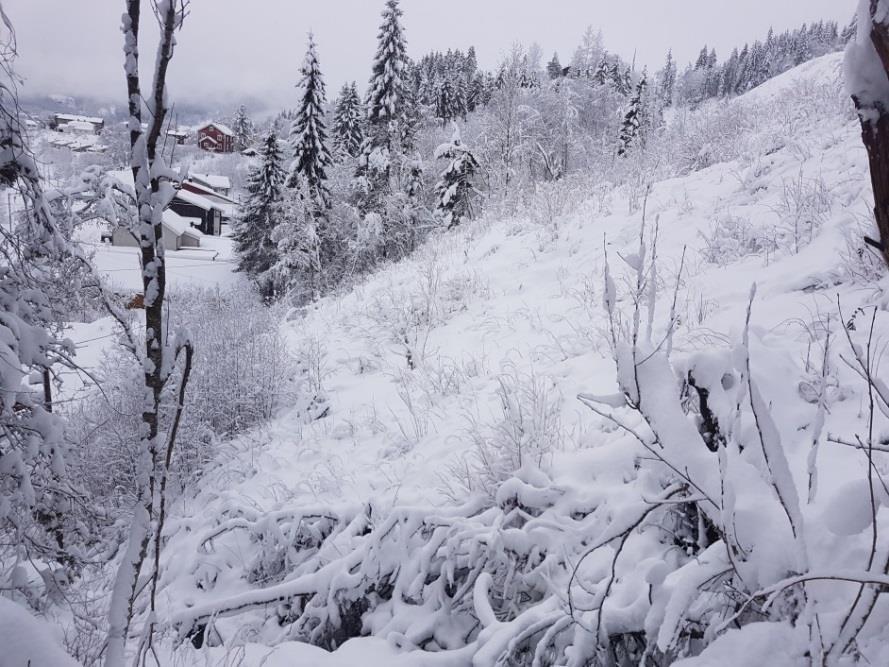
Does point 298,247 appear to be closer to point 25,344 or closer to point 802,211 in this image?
point 25,344

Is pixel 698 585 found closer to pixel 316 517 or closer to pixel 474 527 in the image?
pixel 474 527

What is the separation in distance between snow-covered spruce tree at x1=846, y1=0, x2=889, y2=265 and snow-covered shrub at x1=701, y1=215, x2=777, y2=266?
3786 mm

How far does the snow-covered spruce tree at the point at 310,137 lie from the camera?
69.5 feet

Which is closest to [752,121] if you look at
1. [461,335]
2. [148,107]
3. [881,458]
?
[461,335]

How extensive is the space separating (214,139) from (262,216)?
74.4 m

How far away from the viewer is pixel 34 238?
2.78 metres

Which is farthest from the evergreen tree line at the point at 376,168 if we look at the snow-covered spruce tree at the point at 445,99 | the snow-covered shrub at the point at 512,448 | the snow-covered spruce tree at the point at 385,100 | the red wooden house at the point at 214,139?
the red wooden house at the point at 214,139

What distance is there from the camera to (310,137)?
21.8 metres

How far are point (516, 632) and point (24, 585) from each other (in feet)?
7.86

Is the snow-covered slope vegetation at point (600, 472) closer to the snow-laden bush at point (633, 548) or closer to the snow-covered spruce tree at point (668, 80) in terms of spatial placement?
the snow-laden bush at point (633, 548)

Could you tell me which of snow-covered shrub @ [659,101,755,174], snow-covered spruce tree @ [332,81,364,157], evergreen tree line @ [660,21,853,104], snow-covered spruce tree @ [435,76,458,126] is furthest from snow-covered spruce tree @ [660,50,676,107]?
snow-covered shrub @ [659,101,755,174]

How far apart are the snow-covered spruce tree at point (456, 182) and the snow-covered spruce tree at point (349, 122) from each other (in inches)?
377

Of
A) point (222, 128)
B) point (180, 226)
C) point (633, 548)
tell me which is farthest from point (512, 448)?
point (222, 128)

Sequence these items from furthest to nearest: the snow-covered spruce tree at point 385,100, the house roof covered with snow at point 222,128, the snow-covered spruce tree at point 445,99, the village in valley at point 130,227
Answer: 1. the house roof covered with snow at point 222,128
2. the snow-covered spruce tree at point 445,99
3. the snow-covered spruce tree at point 385,100
4. the village in valley at point 130,227
